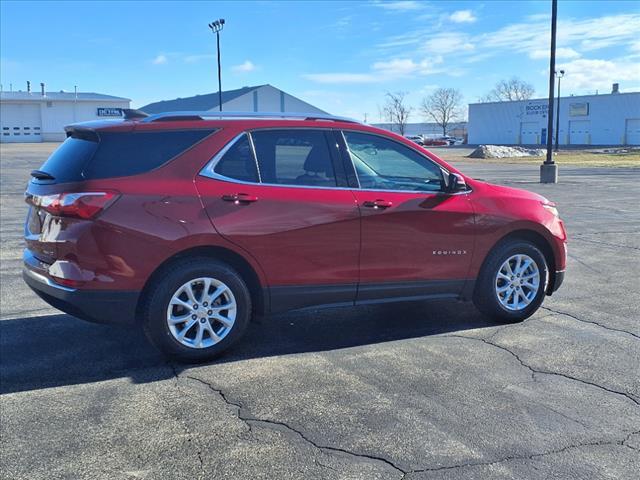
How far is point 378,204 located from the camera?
525 cm

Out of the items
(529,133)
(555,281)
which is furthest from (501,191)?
(529,133)

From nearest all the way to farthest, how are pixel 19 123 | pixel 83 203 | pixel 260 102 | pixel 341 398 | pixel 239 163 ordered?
pixel 341 398, pixel 83 203, pixel 239 163, pixel 260 102, pixel 19 123

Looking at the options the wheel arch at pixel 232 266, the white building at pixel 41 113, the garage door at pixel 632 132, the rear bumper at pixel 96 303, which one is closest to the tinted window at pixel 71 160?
the rear bumper at pixel 96 303

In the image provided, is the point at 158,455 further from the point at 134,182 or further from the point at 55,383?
the point at 134,182

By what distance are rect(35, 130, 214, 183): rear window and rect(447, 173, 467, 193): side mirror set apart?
2.19 m

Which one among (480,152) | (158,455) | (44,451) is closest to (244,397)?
(158,455)

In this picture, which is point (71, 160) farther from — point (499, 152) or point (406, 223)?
point (499, 152)

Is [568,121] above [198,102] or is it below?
below

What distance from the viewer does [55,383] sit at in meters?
4.50

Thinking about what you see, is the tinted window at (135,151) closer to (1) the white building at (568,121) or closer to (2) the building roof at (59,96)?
(1) the white building at (568,121)

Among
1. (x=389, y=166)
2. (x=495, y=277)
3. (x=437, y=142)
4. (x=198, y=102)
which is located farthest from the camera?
(x=198, y=102)

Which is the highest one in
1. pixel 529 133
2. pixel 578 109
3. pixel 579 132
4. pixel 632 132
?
pixel 578 109

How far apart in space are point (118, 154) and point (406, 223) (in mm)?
2427

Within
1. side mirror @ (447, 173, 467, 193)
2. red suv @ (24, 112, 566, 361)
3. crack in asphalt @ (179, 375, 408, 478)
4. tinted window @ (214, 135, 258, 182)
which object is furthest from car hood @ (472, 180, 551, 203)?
crack in asphalt @ (179, 375, 408, 478)
